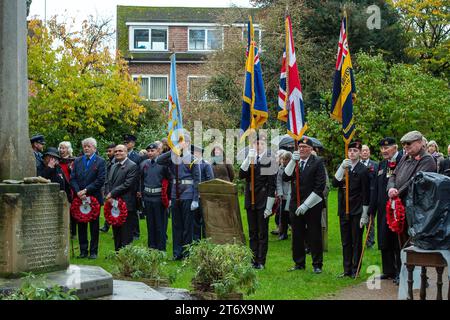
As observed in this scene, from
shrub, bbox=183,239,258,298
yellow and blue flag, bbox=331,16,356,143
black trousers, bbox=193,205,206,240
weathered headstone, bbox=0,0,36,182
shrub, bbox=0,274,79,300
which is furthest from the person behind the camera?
black trousers, bbox=193,205,206,240

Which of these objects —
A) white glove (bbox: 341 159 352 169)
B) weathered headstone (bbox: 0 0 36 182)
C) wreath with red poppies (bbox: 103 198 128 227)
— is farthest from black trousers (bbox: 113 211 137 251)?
weathered headstone (bbox: 0 0 36 182)

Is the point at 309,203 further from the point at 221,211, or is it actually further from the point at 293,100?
the point at 293,100

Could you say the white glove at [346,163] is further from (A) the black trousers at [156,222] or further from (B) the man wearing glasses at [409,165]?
(A) the black trousers at [156,222]

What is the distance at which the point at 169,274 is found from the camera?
10.6m

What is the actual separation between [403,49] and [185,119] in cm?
1146

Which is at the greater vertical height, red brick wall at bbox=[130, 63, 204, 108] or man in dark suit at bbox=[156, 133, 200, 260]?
red brick wall at bbox=[130, 63, 204, 108]

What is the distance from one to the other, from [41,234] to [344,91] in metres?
6.41

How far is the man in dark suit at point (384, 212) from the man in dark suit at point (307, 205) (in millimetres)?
927

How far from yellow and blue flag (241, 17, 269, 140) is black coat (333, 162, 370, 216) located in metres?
1.94

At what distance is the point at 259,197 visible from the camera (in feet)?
44.7

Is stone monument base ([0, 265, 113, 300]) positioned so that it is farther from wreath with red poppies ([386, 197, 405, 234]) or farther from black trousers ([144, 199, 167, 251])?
black trousers ([144, 199, 167, 251])

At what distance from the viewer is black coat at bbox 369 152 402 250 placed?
12.6m
